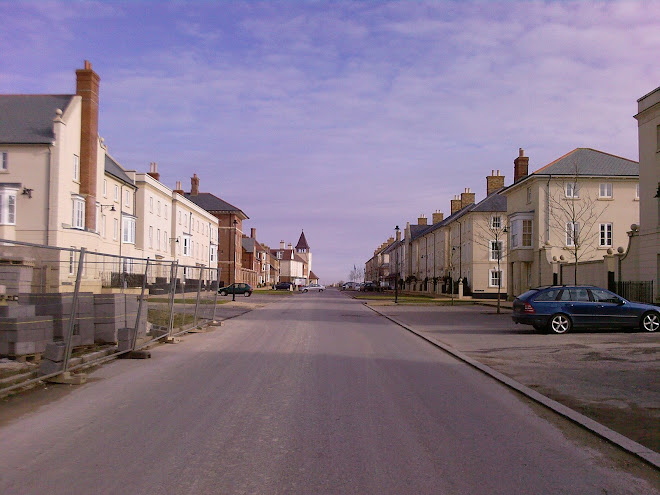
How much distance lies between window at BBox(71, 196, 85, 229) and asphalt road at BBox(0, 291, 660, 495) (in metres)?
30.3

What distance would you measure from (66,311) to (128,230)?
4159 centimetres

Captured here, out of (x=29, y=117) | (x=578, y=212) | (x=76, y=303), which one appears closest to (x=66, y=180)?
(x=29, y=117)

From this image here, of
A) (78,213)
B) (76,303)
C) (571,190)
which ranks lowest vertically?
(76,303)

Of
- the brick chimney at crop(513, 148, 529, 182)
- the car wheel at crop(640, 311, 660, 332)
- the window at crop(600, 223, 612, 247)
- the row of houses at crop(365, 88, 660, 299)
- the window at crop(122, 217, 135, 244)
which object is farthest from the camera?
the window at crop(122, 217, 135, 244)

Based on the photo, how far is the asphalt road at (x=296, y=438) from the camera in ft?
16.1

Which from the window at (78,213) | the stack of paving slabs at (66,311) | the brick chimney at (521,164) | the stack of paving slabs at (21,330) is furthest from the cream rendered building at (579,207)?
the stack of paving slabs at (21,330)

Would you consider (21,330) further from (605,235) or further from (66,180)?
(605,235)

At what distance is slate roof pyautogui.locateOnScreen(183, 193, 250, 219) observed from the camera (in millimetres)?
85938

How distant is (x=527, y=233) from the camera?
1613 inches

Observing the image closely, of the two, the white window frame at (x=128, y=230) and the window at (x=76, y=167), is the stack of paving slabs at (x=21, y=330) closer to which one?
the window at (x=76, y=167)

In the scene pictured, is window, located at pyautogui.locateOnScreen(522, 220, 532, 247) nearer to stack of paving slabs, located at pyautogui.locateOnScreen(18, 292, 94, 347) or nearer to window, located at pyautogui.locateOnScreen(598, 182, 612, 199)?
window, located at pyautogui.locateOnScreen(598, 182, 612, 199)

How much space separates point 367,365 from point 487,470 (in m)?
6.38

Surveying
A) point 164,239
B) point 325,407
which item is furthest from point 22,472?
point 164,239

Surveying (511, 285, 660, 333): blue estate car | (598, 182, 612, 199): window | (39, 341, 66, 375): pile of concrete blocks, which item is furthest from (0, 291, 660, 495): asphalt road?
(598, 182, 612, 199): window
